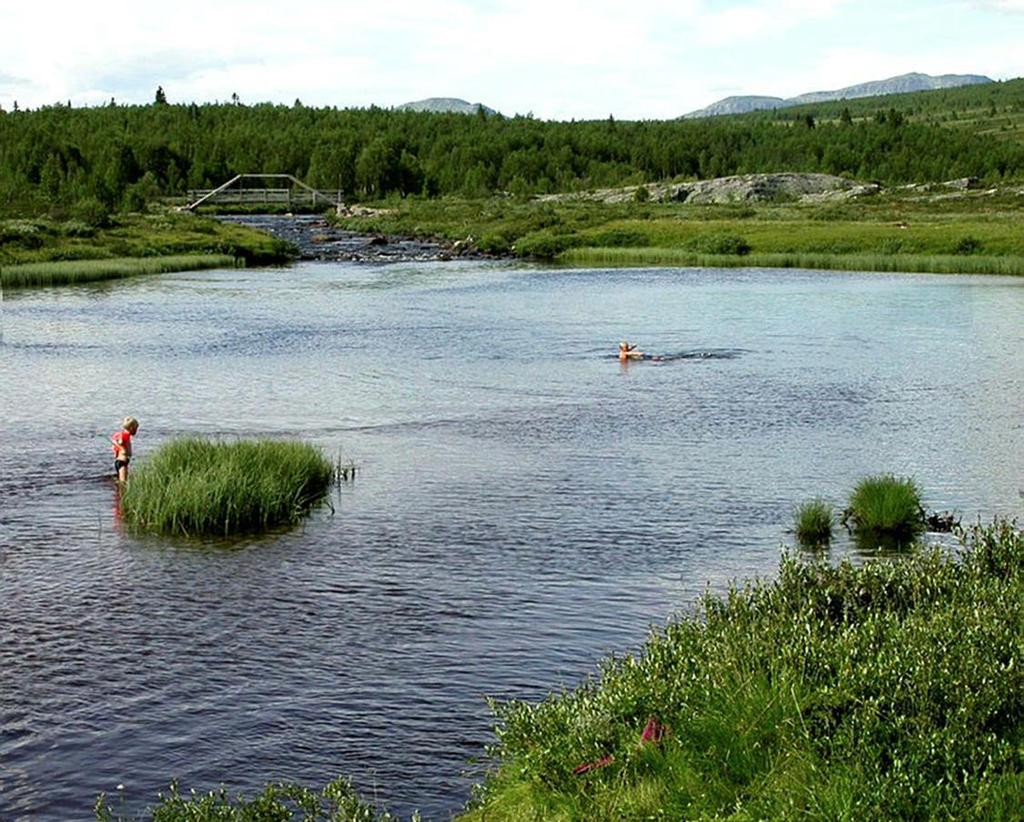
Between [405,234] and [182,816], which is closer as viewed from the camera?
[182,816]

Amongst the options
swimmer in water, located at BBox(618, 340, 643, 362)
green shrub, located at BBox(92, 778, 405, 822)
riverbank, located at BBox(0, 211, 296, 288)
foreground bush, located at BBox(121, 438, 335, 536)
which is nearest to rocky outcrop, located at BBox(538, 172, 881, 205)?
riverbank, located at BBox(0, 211, 296, 288)

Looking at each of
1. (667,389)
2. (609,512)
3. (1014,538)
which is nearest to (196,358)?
(667,389)

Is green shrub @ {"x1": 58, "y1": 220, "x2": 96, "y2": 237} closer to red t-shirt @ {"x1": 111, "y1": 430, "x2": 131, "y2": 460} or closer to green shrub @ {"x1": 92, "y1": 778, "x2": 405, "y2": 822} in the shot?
red t-shirt @ {"x1": 111, "y1": 430, "x2": 131, "y2": 460}

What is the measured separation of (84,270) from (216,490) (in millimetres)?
54690

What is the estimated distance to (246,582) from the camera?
67.7 feet

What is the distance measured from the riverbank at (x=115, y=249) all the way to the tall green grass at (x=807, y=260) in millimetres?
21287

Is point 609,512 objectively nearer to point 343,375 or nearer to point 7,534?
point 7,534

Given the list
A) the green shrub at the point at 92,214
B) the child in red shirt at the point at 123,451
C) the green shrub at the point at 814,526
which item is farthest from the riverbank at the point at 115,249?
the green shrub at the point at 814,526

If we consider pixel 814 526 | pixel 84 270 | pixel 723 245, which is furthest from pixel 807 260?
pixel 814 526

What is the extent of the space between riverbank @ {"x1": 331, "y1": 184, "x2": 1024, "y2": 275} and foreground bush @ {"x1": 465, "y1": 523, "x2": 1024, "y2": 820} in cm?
6887

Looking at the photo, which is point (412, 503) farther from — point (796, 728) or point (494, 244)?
point (494, 244)

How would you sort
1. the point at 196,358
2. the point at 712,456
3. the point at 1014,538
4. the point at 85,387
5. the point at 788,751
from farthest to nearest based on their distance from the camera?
the point at 196,358
the point at 85,387
the point at 712,456
the point at 1014,538
the point at 788,751

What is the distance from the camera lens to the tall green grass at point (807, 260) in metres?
77.4

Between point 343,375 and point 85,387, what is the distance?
7450 mm
